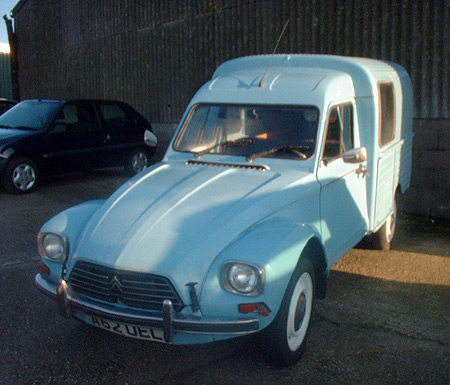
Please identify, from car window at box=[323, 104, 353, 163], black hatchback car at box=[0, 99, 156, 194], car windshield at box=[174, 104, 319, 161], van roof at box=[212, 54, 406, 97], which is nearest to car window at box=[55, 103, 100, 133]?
black hatchback car at box=[0, 99, 156, 194]

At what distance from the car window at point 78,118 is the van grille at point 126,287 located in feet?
23.9

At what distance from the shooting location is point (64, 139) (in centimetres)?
1062

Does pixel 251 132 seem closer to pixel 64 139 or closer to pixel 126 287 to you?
pixel 126 287

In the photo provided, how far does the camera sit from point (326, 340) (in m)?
4.38

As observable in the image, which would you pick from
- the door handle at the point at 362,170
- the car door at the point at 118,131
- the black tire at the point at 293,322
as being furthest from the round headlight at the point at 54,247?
the car door at the point at 118,131

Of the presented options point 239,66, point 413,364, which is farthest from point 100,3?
point 413,364

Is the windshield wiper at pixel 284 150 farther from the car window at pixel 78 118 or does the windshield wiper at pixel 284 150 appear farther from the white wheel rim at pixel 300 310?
the car window at pixel 78 118

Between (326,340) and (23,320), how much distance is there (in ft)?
8.25

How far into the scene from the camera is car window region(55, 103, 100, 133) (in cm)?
1073

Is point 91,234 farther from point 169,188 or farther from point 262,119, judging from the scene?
point 262,119

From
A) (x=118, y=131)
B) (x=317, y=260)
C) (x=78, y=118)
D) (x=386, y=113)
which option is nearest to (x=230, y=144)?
(x=317, y=260)

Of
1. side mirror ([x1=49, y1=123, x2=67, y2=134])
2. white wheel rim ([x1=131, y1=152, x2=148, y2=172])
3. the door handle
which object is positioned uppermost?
the door handle

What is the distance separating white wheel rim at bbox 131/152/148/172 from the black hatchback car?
2 centimetres

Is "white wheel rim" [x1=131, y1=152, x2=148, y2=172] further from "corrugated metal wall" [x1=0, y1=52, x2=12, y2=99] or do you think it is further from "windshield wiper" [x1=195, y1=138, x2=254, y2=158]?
"corrugated metal wall" [x1=0, y1=52, x2=12, y2=99]
